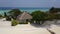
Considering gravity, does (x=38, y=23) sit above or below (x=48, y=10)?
below

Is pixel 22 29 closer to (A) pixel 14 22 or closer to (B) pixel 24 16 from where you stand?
(A) pixel 14 22

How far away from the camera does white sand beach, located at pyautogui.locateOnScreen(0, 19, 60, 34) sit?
5617 mm

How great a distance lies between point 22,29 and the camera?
228 inches

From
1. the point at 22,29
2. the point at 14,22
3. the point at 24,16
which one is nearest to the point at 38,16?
the point at 24,16

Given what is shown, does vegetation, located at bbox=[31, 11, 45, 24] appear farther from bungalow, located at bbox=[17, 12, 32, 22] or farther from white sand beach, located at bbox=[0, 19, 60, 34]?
white sand beach, located at bbox=[0, 19, 60, 34]

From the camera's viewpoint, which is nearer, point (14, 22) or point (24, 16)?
point (14, 22)

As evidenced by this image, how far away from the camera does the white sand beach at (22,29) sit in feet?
18.4

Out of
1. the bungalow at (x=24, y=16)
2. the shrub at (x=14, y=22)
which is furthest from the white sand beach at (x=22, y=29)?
the bungalow at (x=24, y=16)

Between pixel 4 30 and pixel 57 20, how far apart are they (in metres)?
1.56

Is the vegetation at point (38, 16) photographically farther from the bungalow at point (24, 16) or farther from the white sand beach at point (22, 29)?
the white sand beach at point (22, 29)
